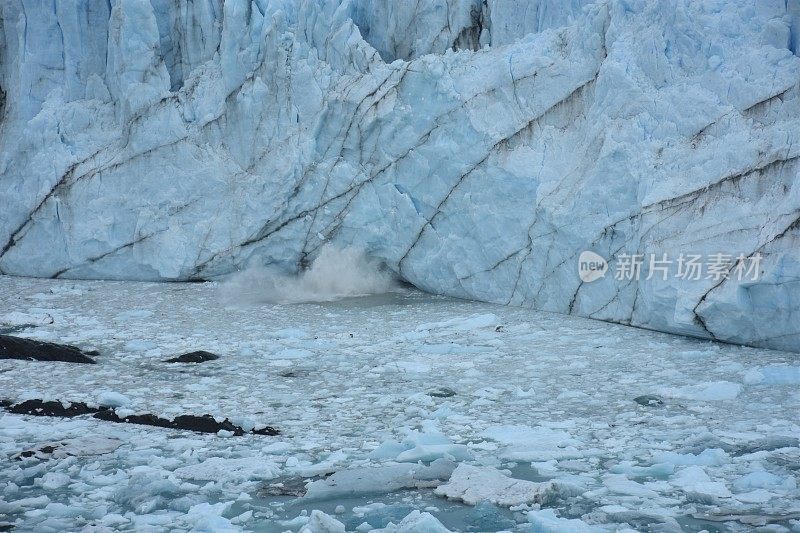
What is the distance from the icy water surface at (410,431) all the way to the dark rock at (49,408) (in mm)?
103

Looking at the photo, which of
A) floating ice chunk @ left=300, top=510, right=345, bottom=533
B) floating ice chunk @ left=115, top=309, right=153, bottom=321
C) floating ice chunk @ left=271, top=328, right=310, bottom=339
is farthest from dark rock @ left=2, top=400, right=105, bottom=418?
floating ice chunk @ left=115, top=309, right=153, bottom=321

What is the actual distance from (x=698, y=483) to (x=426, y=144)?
4.52 m

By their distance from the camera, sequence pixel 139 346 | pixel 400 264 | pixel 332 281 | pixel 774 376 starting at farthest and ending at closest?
pixel 332 281 < pixel 400 264 < pixel 139 346 < pixel 774 376

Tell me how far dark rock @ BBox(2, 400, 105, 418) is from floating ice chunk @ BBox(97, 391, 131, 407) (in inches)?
2.8

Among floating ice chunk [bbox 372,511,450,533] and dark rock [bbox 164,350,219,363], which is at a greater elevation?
dark rock [bbox 164,350,219,363]

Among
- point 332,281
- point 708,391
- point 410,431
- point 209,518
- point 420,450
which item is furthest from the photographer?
point 332,281

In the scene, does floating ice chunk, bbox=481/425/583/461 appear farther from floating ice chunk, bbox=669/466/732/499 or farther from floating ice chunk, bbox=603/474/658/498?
floating ice chunk, bbox=669/466/732/499

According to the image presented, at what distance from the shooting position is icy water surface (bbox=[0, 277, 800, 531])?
304cm

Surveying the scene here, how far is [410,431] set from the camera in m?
3.91

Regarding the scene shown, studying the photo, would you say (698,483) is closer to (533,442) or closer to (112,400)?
(533,442)

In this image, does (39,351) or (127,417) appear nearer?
(127,417)

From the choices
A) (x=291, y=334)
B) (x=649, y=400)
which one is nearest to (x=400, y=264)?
(x=291, y=334)

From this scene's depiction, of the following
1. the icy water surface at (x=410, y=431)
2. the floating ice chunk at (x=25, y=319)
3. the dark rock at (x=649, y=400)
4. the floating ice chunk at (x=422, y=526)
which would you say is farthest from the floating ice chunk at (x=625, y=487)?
the floating ice chunk at (x=25, y=319)

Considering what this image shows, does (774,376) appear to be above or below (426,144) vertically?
below
